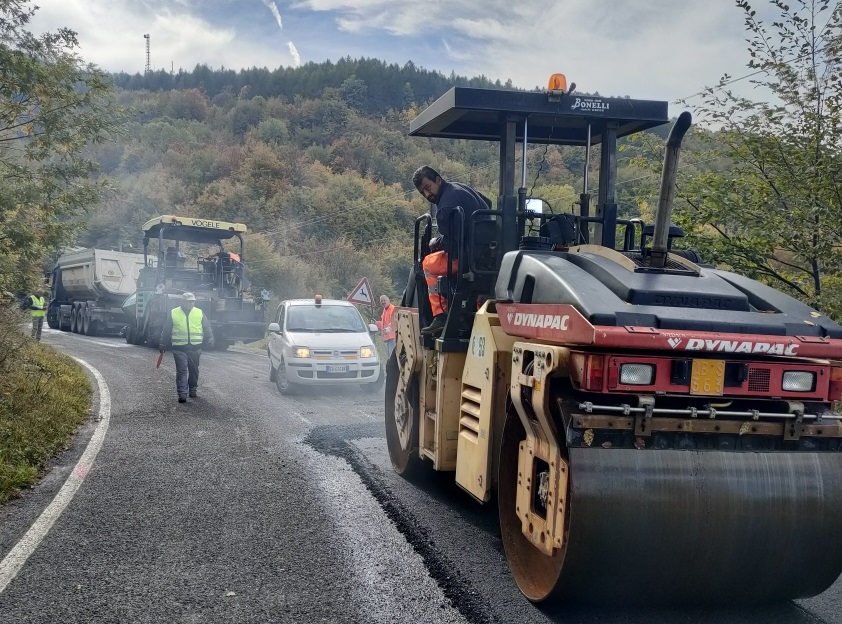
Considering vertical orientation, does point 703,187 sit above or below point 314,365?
above

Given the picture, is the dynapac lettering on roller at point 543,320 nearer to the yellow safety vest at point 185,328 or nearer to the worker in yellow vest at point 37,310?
the yellow safety vest at point 185,328

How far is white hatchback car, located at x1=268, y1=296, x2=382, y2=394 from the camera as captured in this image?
13.2m

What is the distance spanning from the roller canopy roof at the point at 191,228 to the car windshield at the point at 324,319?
26.3 feet

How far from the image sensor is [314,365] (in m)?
13.2

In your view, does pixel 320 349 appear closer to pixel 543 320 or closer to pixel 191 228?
pixel 543 320

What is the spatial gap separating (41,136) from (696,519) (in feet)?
37.2

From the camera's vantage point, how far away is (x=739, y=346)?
3674 millimetres

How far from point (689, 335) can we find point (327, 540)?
2.76 meters

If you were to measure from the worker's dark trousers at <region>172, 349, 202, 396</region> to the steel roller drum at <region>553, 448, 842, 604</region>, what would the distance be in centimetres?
900

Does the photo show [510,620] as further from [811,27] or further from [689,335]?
[811,27]

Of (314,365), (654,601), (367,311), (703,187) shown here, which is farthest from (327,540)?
(367,311)

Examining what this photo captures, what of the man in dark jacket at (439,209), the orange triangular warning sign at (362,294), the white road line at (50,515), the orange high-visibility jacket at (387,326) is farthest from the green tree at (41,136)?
the orange triangular warning sign at (362,294)

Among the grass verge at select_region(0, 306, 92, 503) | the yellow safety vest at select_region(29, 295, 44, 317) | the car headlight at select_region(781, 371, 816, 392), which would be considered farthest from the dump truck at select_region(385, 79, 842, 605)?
the yellow safety vest at select_region(29, 295, 44, 317)

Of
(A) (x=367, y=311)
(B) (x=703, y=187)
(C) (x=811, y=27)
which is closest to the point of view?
(C) (x=811, y=27)
